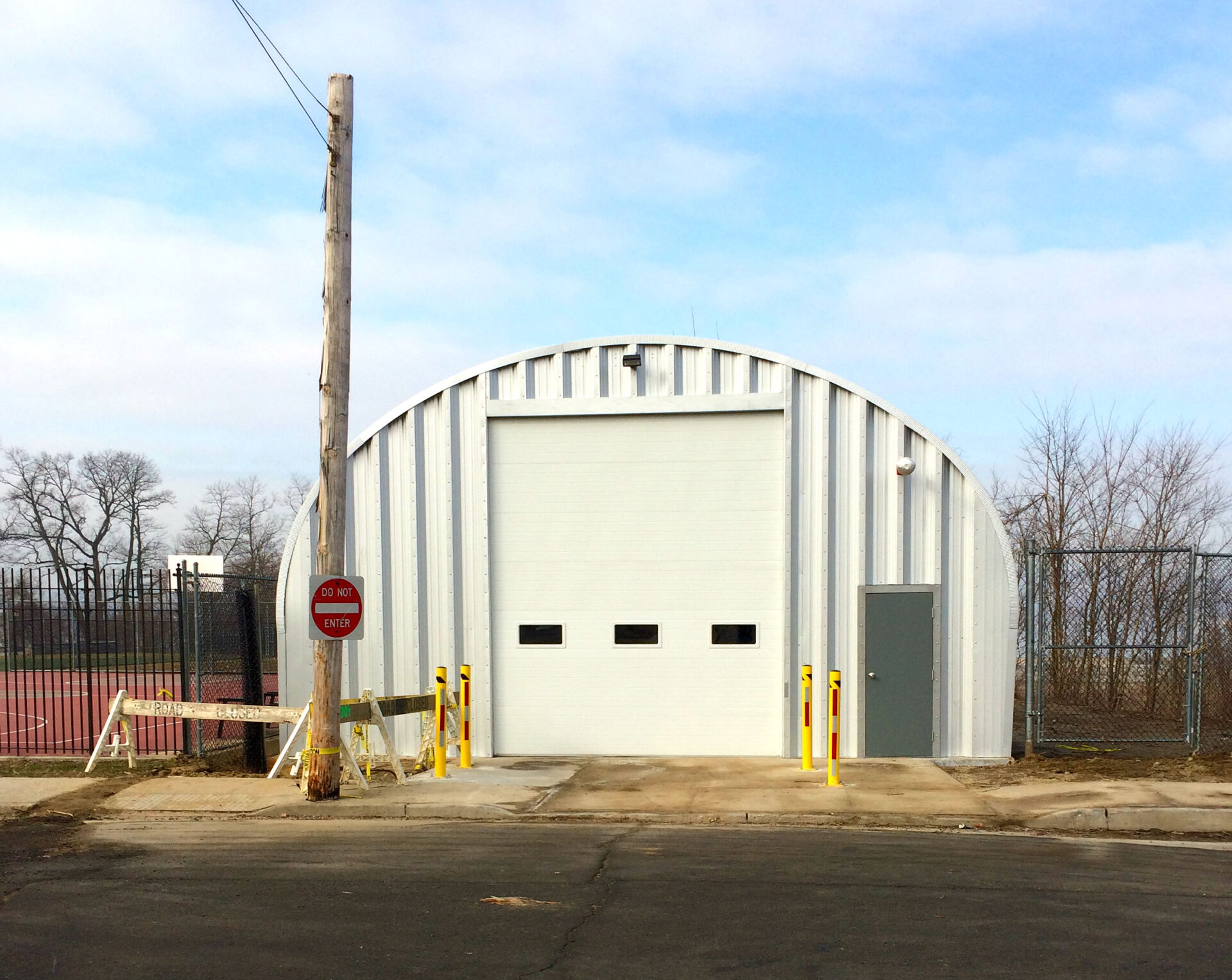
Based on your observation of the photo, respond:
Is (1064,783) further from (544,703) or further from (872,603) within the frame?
(544,703)

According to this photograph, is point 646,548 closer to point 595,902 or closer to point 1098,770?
point 1098,770

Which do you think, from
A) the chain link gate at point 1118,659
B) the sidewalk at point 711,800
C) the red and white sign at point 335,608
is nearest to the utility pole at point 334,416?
the red and white sign at point 335,608

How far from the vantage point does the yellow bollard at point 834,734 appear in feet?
37.5

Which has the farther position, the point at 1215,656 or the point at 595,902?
the point at 1215,656

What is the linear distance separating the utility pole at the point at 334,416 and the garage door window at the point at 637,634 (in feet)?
13.3

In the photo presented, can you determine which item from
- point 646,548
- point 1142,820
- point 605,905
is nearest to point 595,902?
point 605,905

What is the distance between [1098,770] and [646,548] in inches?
228

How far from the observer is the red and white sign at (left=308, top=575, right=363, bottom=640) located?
10641 millimetres

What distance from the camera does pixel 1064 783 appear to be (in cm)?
1139

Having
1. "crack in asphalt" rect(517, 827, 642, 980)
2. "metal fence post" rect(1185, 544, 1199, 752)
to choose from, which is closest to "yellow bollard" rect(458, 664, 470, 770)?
"crack in asphalt" rect(517, 827, 642, 980)

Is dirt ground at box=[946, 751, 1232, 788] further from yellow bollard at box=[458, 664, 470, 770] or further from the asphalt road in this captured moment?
yellow bollard at box=[458, 664, 470, 770]

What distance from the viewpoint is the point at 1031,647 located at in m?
12.8

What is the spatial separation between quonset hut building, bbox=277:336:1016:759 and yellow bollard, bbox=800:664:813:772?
22cm

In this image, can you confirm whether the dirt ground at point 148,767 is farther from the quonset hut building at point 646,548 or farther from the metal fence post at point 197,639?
the quonset hut building at point 646,548
